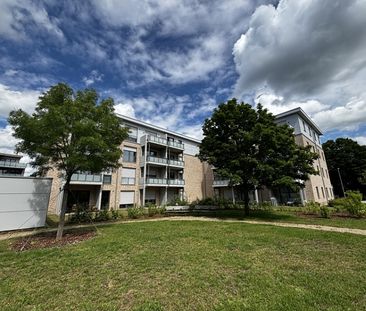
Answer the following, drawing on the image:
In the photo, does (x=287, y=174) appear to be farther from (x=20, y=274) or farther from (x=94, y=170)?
(x=20, y=274)

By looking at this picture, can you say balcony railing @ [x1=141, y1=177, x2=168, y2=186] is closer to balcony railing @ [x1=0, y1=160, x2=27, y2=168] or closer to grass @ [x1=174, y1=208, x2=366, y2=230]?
grass @ [x1=174, y1=208, x2=366, y2=230]

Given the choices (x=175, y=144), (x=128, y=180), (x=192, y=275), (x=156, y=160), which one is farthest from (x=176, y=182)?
(x=192, y=275)

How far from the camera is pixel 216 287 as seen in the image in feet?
12.4

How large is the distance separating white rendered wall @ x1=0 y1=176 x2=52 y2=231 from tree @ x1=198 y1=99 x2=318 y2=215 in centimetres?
1060

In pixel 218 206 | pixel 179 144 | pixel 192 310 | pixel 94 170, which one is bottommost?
pixel 192 310

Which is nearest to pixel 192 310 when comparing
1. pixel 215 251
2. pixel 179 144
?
pixel 215 251

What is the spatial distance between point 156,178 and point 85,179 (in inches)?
335

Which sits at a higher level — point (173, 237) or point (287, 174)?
point (287, 174)

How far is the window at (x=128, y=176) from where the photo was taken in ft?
79.0

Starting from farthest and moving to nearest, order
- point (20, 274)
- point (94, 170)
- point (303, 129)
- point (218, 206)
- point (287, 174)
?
point (303, 129), point (218, 206), point (287, 174), point (94, 170), point (20, 274)

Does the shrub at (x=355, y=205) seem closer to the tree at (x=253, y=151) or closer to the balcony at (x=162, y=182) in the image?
the tree at (x=253, y=151)

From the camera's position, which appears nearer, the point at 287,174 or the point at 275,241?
the point at 275,241

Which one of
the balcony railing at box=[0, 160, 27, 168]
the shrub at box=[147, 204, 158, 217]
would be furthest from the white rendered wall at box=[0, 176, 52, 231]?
the balcony railing at box=[0, 160, 27, 168]

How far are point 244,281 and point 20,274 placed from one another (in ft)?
17.2
